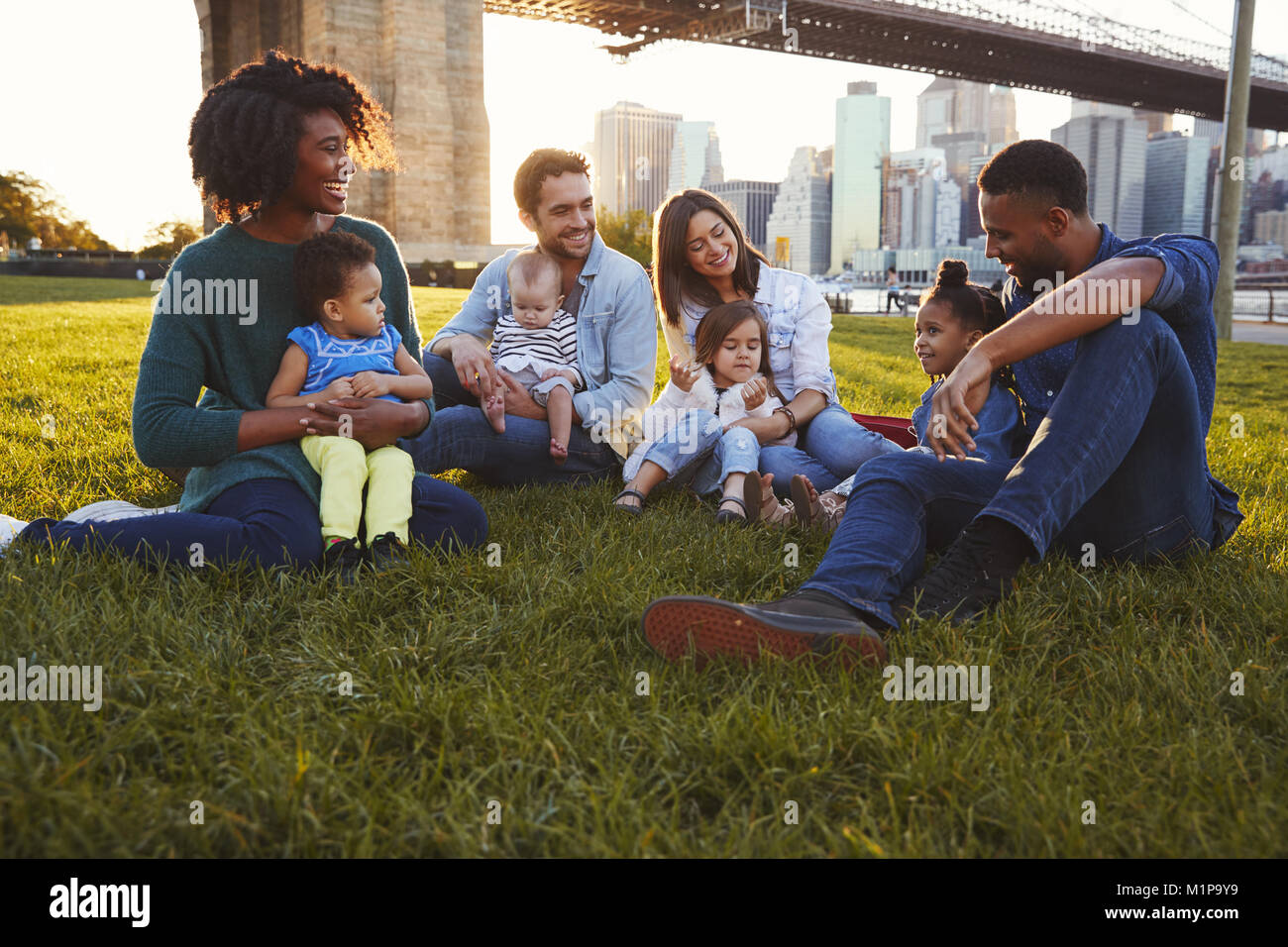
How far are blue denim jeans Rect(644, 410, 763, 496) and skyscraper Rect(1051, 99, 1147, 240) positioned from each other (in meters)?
92.1

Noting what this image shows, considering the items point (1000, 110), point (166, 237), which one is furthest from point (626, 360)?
point (1000, 110)

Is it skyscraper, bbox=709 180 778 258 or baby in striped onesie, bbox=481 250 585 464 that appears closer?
baby in striped onesie, bbox=481 250 585 464

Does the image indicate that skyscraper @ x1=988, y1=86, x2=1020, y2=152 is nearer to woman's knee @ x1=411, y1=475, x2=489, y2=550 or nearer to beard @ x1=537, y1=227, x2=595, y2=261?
beard @ x1=537, y1=227, x2=595, y2=261

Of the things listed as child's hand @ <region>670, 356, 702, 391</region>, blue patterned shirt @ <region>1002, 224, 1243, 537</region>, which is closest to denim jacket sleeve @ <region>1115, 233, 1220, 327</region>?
blue patterned shirt @ <region>1002, 224, 1243, 537</region>

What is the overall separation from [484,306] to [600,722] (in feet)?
8.78

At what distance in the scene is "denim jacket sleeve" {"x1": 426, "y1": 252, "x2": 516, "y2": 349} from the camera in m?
4.14

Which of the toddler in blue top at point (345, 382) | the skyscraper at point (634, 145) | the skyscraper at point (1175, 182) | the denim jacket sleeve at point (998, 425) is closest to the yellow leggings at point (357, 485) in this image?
the toddler in blue top at point (345, 382)

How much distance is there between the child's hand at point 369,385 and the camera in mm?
2836

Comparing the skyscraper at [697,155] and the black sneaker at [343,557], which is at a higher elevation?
the skyscraper at [697,155]

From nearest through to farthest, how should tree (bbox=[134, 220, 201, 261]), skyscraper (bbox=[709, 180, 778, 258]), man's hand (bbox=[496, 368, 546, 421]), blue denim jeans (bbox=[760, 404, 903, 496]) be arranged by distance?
blue denim jeans (bbox=[760, 404, 903, 496]) < man's hand (bbox=[496, 368, 546, 421]) < tree (bbox=[134, 220, 201, 261]) < skyscraper (bbox=[709, 180, 778, 258])

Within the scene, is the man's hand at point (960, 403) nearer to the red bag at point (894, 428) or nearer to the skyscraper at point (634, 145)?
the red bag at point (894, 428)

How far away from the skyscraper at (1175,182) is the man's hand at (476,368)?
3576 inches

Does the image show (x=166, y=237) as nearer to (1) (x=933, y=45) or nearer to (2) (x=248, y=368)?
(1) (x=933, y=45)
